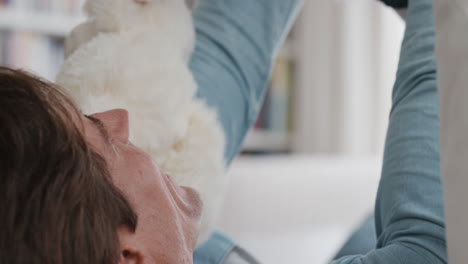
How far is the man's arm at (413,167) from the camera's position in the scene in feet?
2.00

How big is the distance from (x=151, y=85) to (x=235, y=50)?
0.23m

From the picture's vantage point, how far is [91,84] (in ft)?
2.20

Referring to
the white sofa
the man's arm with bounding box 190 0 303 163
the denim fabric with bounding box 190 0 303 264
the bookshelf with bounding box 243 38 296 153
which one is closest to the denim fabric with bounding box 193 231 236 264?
the denim fabric with bounding box 190 0 303 264

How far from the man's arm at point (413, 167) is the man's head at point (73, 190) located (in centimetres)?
22

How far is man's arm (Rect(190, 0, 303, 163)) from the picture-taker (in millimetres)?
869

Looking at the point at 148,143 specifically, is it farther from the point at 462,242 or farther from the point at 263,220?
the point at 263,220

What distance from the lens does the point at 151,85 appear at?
69cm

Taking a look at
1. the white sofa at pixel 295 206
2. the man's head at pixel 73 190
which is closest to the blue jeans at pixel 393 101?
the man's head at pixel 73 190

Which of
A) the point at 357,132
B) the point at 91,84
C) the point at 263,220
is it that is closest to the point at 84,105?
the point at 91,84

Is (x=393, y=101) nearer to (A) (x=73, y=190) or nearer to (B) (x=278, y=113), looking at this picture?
(A) (x=73, y=190)

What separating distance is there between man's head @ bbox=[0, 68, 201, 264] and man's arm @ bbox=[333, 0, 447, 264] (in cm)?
22

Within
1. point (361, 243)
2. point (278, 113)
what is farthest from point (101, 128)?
point (278, 113)

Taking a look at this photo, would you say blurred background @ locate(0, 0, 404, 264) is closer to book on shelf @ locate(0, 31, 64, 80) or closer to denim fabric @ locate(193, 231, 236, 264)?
book on shelf @ locate(0, 31, 64, 80)

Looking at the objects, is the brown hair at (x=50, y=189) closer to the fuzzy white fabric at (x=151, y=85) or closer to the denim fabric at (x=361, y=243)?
the fuzzy white fabric at (x=151, y=85)
